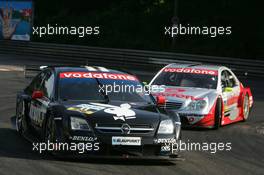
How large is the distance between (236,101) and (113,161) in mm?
6687

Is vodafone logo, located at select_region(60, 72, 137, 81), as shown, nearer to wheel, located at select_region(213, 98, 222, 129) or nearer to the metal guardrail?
wheel, located at select_region(213, 98, 222, 129)

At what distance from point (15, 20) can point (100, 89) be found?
1514 inches

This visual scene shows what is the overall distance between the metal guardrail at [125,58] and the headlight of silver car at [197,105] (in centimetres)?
1710

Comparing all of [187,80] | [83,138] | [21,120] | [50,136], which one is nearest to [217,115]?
[187,80]

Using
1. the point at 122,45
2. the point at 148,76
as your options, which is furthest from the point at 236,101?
the point at 122,45

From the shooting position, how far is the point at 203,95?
1504cm

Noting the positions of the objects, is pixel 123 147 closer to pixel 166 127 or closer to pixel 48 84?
pixel 166 127

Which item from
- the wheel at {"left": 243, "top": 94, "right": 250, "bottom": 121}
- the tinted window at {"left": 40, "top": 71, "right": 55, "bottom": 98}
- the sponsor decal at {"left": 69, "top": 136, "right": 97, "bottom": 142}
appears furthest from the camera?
the wheel at {"left": 243, "top": 94, "right": 250, "bottom": 121}

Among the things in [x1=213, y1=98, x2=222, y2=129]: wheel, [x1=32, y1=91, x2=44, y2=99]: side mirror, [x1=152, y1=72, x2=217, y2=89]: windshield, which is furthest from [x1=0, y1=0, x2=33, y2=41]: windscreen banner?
[x1=32, y1=91, x2=44, y2=99]: side mirror

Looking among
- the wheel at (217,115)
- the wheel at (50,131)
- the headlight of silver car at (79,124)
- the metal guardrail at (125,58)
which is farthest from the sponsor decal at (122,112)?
the metal guardrail at (125,58)

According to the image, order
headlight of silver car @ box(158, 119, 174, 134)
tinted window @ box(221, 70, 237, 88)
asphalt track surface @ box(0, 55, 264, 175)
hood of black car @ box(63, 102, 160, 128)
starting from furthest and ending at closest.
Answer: tinted window @ box(221, 70, 237, 88) < headlight of silver car @ box(158, 119, 174, 134) < hood of black car @ box(63, 102, 160, 128) < asphalt track surface @ box(0, 55, 264, 175)

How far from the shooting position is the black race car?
9.84 m

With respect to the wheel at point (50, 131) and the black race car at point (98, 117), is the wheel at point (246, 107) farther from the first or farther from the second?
the wheel at point (50, 131)

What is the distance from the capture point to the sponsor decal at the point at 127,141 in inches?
388
